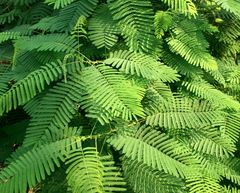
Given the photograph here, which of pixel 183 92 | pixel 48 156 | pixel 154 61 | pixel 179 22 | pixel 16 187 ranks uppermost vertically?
pixel 179 22

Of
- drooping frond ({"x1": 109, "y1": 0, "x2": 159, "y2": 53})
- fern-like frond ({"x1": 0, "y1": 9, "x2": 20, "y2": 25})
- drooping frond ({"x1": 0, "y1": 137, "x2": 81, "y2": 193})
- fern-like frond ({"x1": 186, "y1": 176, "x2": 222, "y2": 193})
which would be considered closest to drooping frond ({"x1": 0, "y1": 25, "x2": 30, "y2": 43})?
fern-like frond ({"x1": 0, "y1": 9, "x2": 20, "y2": 25})

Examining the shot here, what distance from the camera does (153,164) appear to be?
1.80m

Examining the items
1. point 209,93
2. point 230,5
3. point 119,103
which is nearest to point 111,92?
point 119,103

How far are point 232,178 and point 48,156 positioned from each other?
3.63 ft

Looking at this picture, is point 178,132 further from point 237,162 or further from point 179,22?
point 179,22

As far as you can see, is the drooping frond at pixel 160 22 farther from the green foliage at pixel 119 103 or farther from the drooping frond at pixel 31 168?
the drooping frond at pixel 31 168

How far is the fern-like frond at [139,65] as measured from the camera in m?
2.01

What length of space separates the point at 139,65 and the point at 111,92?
0.91ft

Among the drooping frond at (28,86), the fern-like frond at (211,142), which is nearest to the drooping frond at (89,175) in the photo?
the drooping frond at (28,86)

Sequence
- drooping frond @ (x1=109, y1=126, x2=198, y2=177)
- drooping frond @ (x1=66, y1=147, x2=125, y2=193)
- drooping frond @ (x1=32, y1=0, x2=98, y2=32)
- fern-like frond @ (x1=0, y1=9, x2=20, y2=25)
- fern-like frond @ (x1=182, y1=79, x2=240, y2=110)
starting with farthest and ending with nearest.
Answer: fern-like frond @ (x1=0, y1=9, x2=20, y2=25)
drooping frond @ (x1=32, y1=0, x2=98, y2=32)
fern-like frond @ (x1=182, y1=79, x2=240, y2=110)
drooping frond @ (x1=109, y1=126, x2=198, y2=177)
drooping frond @ (x1=66, y1=147, x2=125, y2=193)

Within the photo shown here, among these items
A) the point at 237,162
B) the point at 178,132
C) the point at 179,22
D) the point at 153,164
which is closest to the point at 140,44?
the point at 179,22

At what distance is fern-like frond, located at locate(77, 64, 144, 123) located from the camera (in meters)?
1.82

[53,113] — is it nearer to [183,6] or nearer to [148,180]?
[148,180]

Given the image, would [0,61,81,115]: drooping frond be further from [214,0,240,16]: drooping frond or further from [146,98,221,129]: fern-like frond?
[214,0,240,16]: drooping frond
